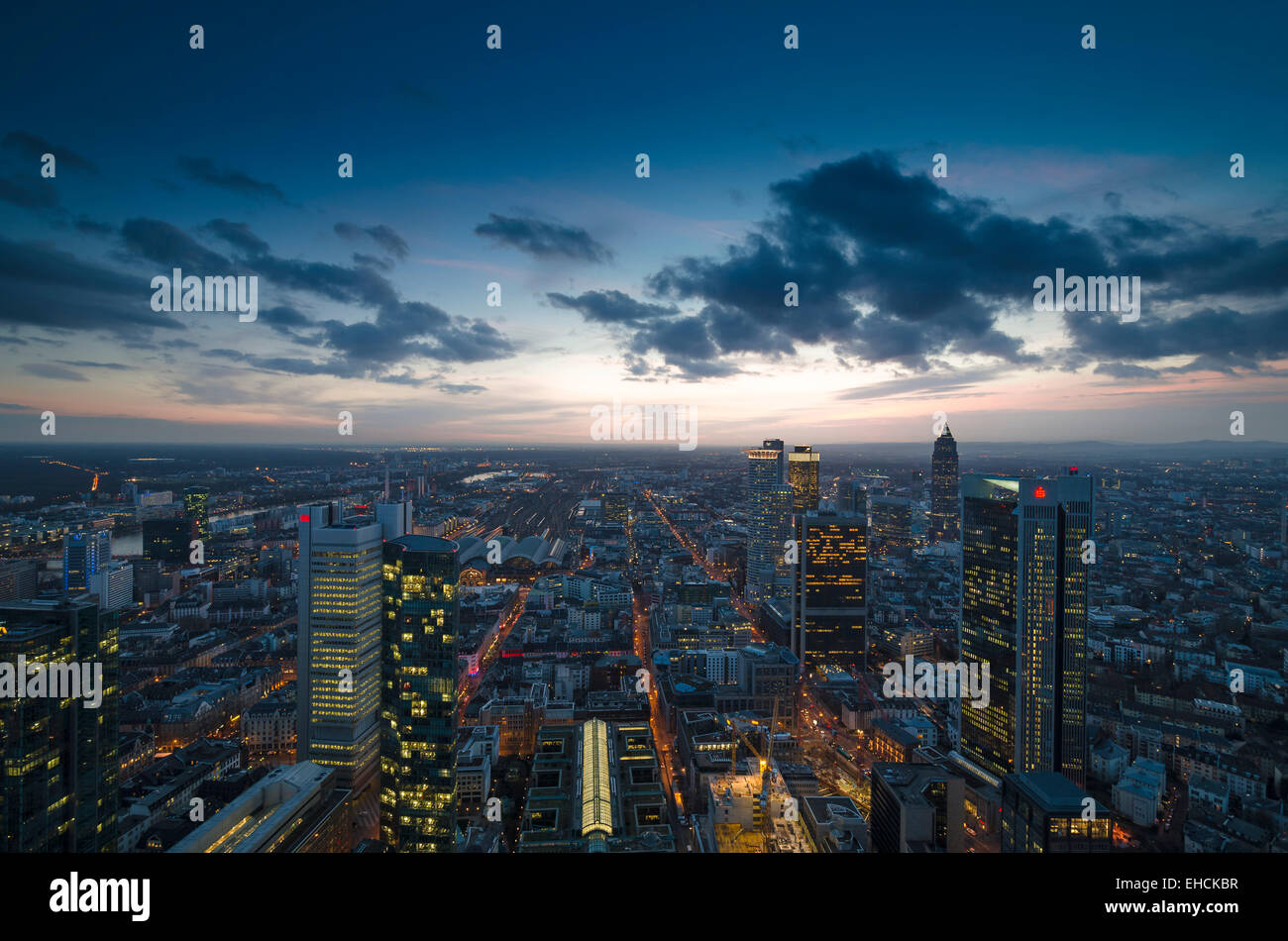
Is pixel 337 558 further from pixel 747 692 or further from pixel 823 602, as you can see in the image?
pixel 823 602

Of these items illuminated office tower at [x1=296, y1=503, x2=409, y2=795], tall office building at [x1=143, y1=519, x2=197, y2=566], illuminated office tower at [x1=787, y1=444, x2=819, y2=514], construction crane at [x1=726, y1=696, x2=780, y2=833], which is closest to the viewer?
construction crane at [x1=726, y1=696, x2=780, y2=833]

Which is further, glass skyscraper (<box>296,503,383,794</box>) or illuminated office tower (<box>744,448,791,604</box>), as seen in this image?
illuminated office tower (<box>744,448,791,604</box>)

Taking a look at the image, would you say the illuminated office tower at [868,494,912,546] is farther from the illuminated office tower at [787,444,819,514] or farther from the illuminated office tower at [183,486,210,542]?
the illuminated office tower at [183,486,210,542]

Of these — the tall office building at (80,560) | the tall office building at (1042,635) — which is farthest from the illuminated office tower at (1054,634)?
the tall office building at (80,560)

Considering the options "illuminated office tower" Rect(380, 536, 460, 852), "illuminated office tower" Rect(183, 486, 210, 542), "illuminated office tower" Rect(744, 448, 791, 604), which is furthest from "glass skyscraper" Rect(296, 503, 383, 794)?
"illuminated office tower" Rect(744, 448, 791, 604)

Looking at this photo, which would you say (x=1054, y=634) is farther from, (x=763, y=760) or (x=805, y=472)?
(x=805, y=472)
